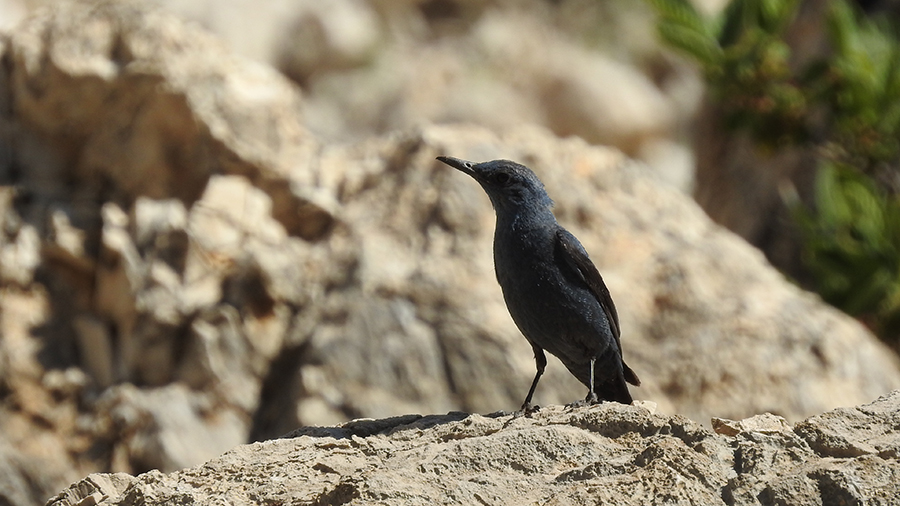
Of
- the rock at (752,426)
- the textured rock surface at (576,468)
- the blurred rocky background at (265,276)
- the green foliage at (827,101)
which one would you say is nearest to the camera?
the textured rock surface at (576,468)

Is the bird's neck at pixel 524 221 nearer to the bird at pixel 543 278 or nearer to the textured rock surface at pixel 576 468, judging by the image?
the bird at pixel 543 278

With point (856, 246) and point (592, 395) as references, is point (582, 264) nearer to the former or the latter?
point (592, 395)

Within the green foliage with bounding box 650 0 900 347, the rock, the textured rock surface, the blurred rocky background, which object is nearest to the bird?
the textured rock surface

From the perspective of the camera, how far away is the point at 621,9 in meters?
17.6

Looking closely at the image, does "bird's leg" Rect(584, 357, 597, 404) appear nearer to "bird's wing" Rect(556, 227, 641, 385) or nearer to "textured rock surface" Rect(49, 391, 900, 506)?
"bird's wing" Rect(556, 227, 641, 385)

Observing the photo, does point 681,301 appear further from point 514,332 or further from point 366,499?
point 366,499

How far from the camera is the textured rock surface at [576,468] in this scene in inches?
145

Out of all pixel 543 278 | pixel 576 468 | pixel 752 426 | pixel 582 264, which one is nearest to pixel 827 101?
pixel 582 264

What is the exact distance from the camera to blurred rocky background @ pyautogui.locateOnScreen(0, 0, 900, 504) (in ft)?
26.1

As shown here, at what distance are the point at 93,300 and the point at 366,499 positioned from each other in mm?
5648

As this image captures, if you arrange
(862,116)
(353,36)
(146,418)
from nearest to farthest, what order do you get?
(146,418) → (862,116) → (353,36)

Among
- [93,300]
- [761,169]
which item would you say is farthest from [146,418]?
[761,169]

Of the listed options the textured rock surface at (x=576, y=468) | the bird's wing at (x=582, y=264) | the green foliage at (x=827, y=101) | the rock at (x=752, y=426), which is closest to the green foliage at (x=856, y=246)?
the green foliage at (x=827, y=101)

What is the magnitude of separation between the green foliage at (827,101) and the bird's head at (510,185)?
23.1 ft
